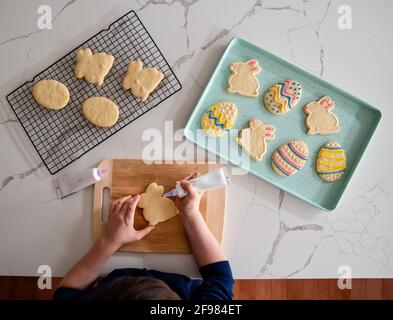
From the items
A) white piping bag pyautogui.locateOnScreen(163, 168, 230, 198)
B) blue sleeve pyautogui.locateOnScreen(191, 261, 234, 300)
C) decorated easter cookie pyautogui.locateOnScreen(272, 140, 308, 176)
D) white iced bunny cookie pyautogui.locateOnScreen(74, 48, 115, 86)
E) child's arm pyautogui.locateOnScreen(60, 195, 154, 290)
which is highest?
white iced bunny cookie pyautogui.locateOnScreen(74, 48, 115, 86)

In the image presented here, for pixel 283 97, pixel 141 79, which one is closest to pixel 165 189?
pixel 141 79

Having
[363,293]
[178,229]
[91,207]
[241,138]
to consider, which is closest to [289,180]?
[241,138]

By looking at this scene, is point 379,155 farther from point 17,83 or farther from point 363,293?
point 17,83

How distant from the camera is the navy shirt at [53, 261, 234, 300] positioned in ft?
3.16

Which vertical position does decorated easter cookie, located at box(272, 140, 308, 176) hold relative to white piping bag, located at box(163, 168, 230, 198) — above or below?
above

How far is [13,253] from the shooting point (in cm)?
106

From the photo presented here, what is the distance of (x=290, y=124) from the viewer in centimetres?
107

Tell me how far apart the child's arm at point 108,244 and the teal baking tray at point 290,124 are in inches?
10.3

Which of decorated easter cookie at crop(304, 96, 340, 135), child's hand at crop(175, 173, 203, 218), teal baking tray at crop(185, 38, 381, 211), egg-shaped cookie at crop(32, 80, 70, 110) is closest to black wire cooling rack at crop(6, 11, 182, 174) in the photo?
egg-shaped cookie at crop(32, 80, 70, 110)

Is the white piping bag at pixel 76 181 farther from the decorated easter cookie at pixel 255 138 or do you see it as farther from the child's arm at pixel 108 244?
the decorated easter cookie at pixel 255 138

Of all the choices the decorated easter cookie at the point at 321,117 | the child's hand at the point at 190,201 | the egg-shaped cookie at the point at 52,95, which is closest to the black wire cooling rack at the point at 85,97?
the egg-shaped cookie at the point at 52,95

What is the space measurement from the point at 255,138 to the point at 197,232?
0.29 m

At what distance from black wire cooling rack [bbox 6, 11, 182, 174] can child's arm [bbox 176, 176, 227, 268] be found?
0.26 m

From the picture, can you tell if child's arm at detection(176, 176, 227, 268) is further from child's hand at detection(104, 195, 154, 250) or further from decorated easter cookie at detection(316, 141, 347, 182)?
decorated easter cookie at detection(316, 141, 347, 182)
